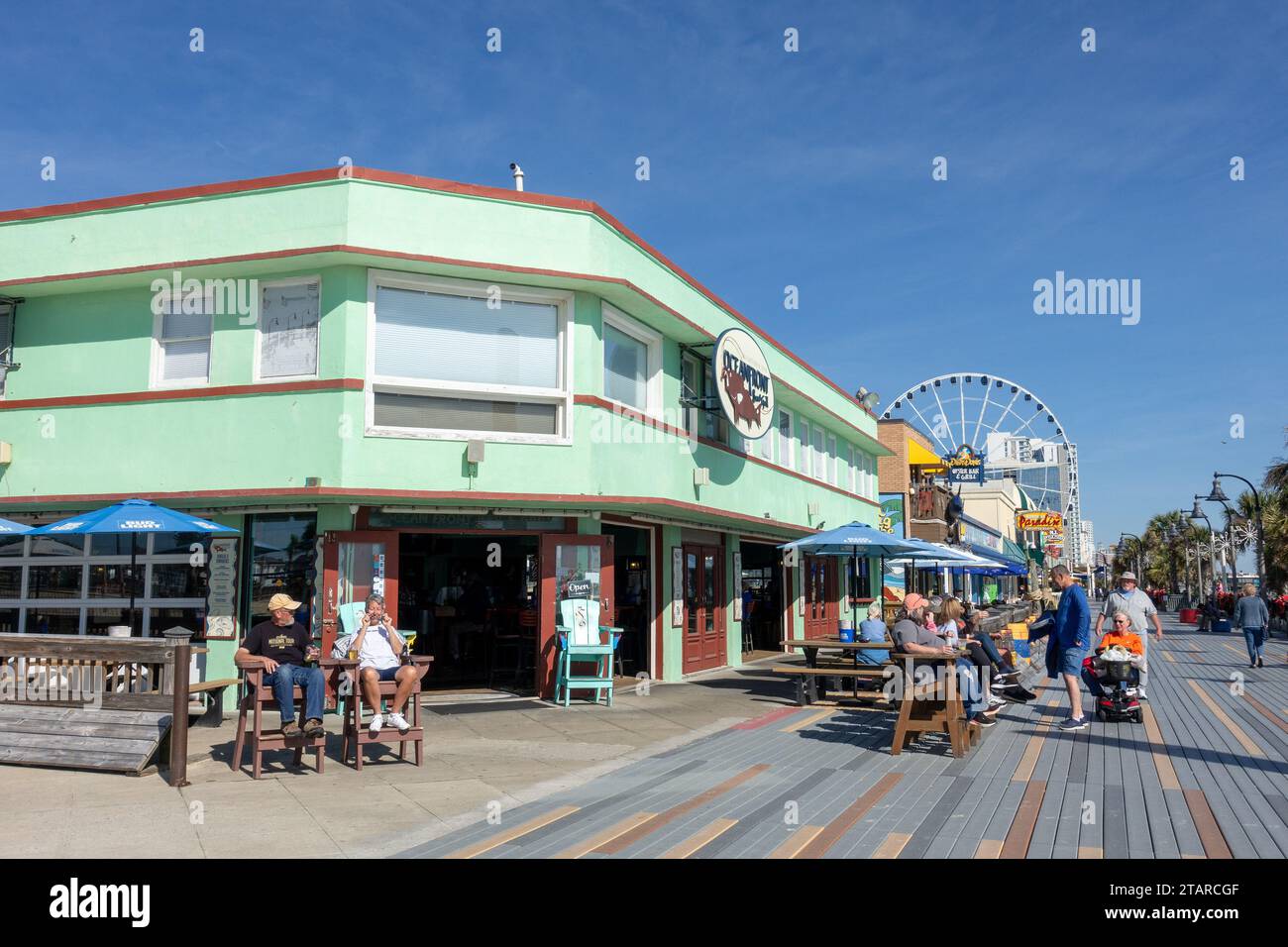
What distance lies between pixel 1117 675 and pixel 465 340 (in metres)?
9.14

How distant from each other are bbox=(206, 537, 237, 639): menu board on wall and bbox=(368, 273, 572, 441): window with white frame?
289 centimetres

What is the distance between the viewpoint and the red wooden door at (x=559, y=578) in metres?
13.4

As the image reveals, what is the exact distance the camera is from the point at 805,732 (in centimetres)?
1071

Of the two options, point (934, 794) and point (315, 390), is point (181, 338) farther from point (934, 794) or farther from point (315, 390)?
point (934, 794)

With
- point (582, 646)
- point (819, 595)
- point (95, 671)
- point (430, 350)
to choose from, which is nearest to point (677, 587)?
point (582, 646)

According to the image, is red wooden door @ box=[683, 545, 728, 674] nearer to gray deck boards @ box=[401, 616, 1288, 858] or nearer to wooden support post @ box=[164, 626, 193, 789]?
gray deck boards @ box=[401, 616, 1288, 858]

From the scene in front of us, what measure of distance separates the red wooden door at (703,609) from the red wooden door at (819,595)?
5.56 m

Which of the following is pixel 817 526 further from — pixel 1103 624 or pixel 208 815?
pixel 208 815

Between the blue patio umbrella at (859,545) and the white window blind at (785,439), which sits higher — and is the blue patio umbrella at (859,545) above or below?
below

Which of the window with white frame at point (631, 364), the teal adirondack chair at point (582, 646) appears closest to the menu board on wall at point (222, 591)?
the teal adirondack chair at point (582, 646)

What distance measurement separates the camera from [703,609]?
706 inches

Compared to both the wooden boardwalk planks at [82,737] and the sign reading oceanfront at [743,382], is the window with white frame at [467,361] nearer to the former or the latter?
the sign reading oceanfront at [743,382]
